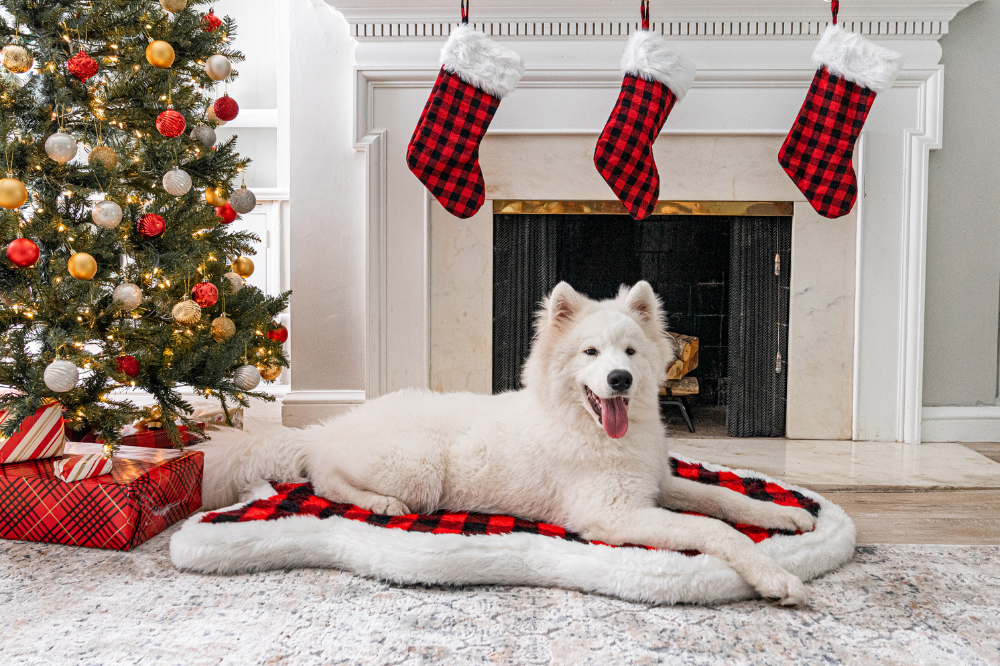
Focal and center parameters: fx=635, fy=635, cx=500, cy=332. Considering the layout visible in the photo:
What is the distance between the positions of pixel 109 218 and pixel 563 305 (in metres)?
1.53

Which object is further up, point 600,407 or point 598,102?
point 598,102

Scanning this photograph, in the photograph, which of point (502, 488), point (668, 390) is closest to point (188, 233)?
point (502, 488)

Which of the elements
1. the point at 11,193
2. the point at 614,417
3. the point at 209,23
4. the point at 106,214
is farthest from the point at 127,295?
the point at 614,417

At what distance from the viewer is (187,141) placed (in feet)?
8.09

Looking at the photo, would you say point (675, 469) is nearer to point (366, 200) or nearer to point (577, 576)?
point (577, 576)

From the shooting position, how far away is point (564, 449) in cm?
175

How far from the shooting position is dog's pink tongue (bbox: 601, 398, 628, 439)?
1.71 meters

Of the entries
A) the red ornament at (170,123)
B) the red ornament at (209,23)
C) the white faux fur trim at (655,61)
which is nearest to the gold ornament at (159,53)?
the red ornament at (170,123)

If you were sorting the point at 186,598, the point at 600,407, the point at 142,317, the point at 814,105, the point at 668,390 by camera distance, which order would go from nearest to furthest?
the point at 186,598 < the point at 600,407 < the point at 142,317 < the point at 814,105 < the point at 668,390

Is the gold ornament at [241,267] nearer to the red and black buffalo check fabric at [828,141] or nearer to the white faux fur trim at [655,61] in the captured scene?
the white faux fur trim at [655,61]

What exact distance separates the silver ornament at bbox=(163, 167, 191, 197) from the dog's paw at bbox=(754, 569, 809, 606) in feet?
7.26

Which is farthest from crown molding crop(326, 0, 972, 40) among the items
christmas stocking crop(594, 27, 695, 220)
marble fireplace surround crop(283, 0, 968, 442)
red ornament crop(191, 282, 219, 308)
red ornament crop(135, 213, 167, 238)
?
red ornament crop(191, 282, 219, 308)

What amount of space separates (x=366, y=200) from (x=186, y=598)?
7.19 feet

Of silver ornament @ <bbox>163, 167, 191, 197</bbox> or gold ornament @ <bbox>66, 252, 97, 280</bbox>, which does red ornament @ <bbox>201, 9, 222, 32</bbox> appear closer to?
silver ornament @ <bbox>163, 167, 191, 197</bbox>
